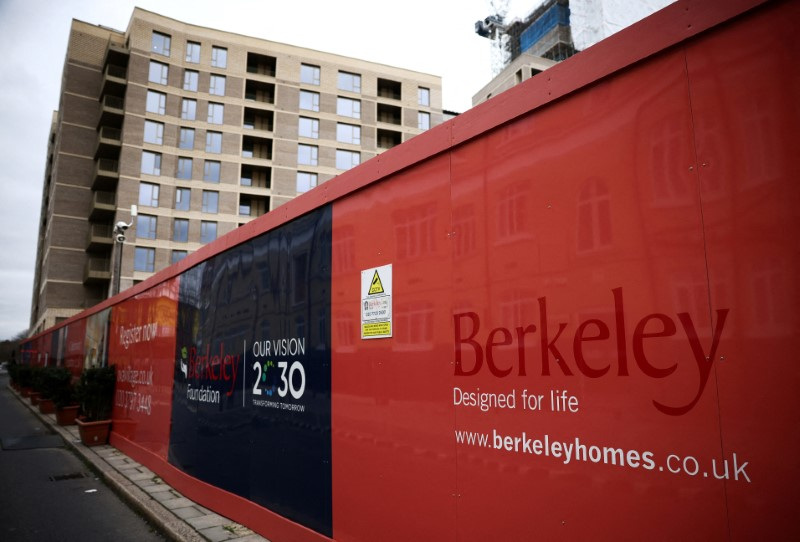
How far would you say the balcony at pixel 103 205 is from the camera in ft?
135

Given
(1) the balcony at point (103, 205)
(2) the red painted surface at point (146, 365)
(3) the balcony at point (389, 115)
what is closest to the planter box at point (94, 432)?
(2) the red painted surface at point (146, 365)

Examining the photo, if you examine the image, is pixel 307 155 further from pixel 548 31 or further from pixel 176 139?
pixel 548 31

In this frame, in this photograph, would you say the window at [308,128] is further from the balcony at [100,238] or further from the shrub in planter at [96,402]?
the shrub in planter at [96,402]

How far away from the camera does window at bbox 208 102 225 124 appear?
4388 cm

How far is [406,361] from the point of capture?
130 inches

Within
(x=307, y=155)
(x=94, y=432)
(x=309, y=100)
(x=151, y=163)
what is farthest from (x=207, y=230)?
(x=94, y=432)

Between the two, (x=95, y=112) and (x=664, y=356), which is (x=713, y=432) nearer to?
(x=664, y=356)

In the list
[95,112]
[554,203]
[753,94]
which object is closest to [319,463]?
[554,203]

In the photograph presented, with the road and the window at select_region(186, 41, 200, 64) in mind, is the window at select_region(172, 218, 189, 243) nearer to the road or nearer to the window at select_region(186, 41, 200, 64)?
the window at select_region(186, 41, 200, 64)

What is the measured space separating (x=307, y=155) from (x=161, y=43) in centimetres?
1464

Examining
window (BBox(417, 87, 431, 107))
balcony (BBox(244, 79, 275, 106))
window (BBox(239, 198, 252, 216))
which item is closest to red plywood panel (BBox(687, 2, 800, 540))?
window (BBox(239, 198, 252, 216))

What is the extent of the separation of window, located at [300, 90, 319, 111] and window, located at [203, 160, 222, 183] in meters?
9.20

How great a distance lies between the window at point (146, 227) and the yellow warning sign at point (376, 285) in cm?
4090

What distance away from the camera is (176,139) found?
4234cm
